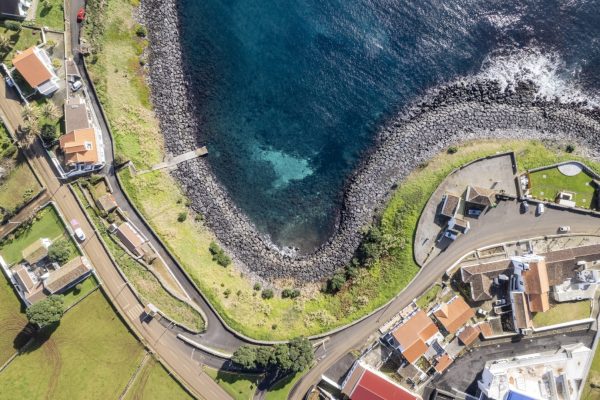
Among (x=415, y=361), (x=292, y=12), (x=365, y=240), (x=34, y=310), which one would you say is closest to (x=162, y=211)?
(x=34, y=310)

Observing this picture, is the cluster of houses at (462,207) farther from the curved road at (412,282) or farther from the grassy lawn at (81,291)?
the grassy lawn at (81,291)

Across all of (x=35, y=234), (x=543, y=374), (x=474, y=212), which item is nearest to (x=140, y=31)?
(x=35, y=234)

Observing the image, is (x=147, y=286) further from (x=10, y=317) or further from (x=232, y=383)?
(x=10, y=317)

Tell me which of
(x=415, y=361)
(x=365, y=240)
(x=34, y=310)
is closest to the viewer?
(x=34, y=310)

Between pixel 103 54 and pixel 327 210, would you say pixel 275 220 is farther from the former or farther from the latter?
pixel 103 54

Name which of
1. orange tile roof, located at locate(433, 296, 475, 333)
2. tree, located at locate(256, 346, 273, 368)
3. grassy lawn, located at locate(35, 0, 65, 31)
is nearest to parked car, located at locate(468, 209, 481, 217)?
orange tile roof, located at locate(433, 296, 475, 333)

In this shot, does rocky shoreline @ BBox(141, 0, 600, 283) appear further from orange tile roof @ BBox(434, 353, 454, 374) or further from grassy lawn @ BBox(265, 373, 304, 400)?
orange tile roof @ BBox(434, 353, 454, 374)

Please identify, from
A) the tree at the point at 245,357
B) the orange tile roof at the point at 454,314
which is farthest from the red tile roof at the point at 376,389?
the tree at the point at 245,357

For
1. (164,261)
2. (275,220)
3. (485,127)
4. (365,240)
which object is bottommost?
(164,261)
